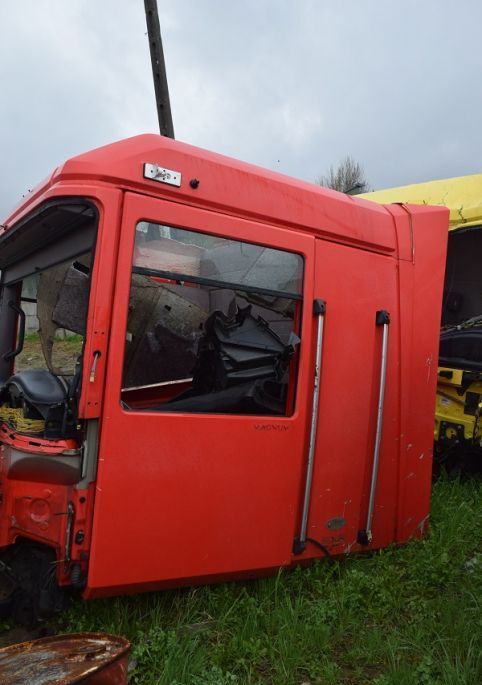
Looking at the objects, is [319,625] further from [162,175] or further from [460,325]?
[460,325]

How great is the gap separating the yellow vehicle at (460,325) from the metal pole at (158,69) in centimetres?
337

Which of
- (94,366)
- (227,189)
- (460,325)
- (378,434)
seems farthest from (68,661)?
(460,325)

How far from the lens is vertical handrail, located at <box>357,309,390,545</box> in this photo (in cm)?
320

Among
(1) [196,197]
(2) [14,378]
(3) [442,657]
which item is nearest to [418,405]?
(3) [442,657]

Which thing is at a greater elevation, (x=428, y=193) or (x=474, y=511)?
(x=428, y=193)

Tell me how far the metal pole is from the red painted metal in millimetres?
4828

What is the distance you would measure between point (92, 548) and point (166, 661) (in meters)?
0.59

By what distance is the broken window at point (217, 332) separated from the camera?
267 cm

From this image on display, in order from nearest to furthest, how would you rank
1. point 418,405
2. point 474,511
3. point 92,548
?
1. point 92,548
2. point 418,405
3. point 474,511

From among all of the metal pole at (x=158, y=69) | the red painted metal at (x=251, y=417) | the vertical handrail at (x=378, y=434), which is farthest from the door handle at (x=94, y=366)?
the metal pole at (x=158, y=69)

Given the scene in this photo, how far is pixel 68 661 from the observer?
6.76ft

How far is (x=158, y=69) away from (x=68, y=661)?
23.8 ft

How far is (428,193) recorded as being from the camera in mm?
5102

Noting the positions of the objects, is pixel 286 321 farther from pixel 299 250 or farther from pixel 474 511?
pixel 474 511
